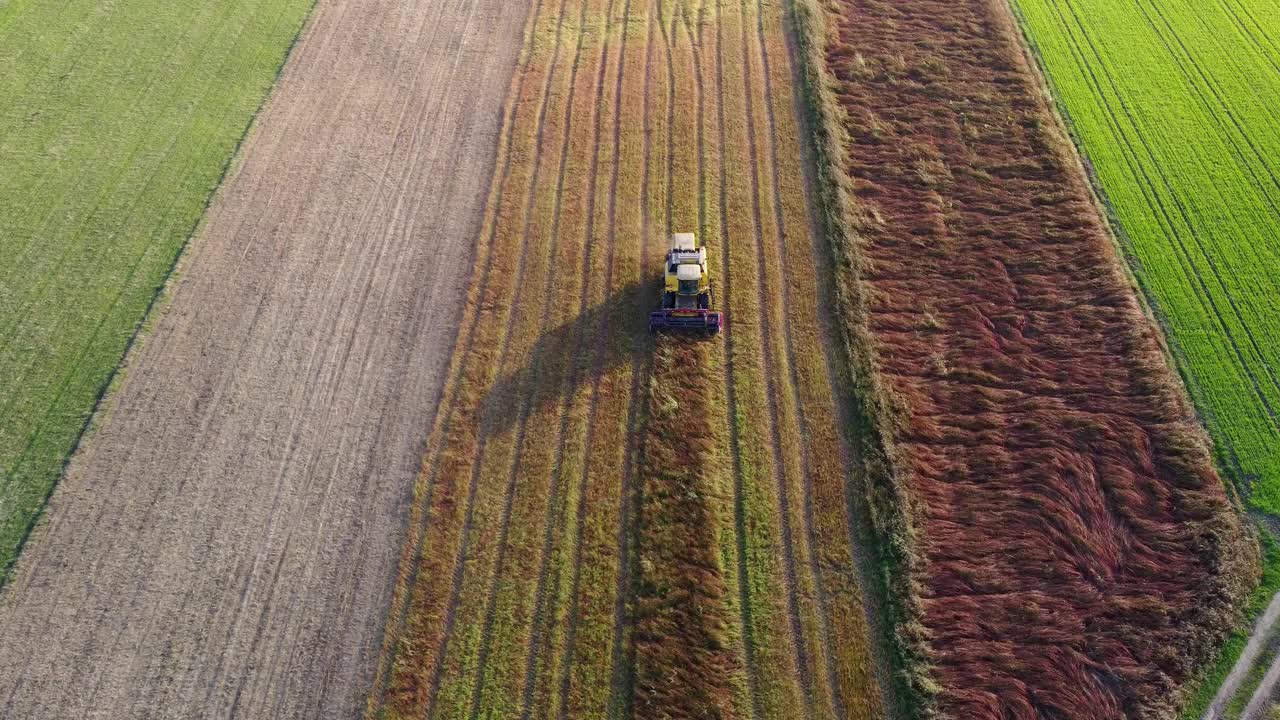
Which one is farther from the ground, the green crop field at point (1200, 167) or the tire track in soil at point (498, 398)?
the green crop field at point (1200, 167)

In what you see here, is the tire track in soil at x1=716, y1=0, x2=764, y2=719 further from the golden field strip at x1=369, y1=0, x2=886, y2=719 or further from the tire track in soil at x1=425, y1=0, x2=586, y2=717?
the tire track in soil at x1=425, y1=0, x2=586, y2=717

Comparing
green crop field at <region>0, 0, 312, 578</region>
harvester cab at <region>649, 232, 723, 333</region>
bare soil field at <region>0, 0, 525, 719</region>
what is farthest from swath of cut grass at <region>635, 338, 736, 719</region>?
green crop field at <region>0, 0, 312, 578</region>

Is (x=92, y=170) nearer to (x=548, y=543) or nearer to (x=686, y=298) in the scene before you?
(x=686, y=298)

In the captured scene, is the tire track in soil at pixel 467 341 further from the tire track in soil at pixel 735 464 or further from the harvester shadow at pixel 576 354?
the tire track in soil at pixel 735 464

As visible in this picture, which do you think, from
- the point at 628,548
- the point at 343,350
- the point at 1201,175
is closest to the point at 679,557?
the point at 628,548

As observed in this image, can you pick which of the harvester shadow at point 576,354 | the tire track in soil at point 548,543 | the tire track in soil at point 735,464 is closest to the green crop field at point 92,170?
the harvester shadow at point 576,354

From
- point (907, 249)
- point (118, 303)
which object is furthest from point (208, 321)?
point (907, 249)
